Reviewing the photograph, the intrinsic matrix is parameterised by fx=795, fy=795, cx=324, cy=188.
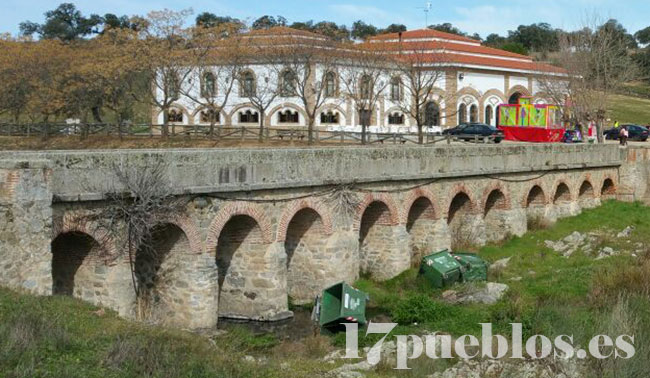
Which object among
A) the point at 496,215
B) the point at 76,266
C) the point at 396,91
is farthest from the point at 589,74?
the point at 76,266

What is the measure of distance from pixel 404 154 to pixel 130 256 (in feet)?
36.3

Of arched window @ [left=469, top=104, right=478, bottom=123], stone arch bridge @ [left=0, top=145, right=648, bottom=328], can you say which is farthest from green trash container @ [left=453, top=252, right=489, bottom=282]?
arched window @ [left=469, top=104, right=478, bottom=123]

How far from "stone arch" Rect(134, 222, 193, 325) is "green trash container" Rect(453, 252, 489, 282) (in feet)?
27.9

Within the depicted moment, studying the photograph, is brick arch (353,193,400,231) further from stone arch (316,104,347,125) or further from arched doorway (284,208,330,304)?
stone arch (316,104,347,125)

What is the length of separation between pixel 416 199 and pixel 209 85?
86.9ft

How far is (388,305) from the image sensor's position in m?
22.1

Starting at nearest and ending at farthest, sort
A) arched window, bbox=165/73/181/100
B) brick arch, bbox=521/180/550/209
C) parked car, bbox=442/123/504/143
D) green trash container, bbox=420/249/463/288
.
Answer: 1. green trash container, bbox=420/249/463/288
2. brick arch, bbox=521/180/550/209
3. arched window, bbox=165/73/181/100
4. parked car, bbox=442/123/504/143

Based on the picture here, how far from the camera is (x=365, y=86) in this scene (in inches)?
1946

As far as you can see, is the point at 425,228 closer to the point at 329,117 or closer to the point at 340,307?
the point at 340,307

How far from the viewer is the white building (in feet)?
163

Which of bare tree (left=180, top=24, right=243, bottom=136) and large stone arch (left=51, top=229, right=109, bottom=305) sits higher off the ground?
bare tree (left=180, top=24, right=243, bottom=136)

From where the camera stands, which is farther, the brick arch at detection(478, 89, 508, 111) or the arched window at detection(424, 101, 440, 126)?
the brick arch at detection(478, 89, 508, 111)

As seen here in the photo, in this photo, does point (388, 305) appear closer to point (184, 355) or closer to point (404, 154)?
point (404, 154)

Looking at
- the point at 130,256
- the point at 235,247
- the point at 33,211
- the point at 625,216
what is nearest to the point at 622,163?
the point at 625,216
